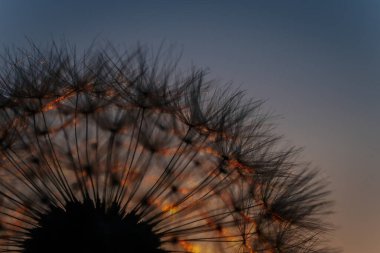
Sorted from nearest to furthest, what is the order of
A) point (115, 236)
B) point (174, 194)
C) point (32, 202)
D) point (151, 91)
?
point (115, 236)
point (32, 202)
point (174, 194)
point (151, 91)

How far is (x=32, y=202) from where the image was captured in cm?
537

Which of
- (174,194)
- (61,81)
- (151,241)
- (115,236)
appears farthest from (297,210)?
(61,81)

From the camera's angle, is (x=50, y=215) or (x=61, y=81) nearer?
(x=50, y=215)

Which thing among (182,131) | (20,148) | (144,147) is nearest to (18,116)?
(20,148)

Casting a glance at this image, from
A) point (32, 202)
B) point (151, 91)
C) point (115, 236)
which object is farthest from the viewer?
point (151, 91)

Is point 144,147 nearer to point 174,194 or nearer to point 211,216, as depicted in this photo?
point 174,194

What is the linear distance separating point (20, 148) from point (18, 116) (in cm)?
40

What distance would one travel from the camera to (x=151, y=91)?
6.12 m

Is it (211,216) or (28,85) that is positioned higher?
(28,85)

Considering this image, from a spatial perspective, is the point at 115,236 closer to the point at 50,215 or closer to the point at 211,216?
the point at 50,215

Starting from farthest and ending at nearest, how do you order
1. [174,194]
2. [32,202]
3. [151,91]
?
[151,91] → [174,194] → [32,202]

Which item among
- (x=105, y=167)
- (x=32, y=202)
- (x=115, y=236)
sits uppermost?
(x=105, y=167)

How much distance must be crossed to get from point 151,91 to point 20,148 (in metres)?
1.67

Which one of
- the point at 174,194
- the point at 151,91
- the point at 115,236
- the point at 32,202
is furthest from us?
the point at 151,91
